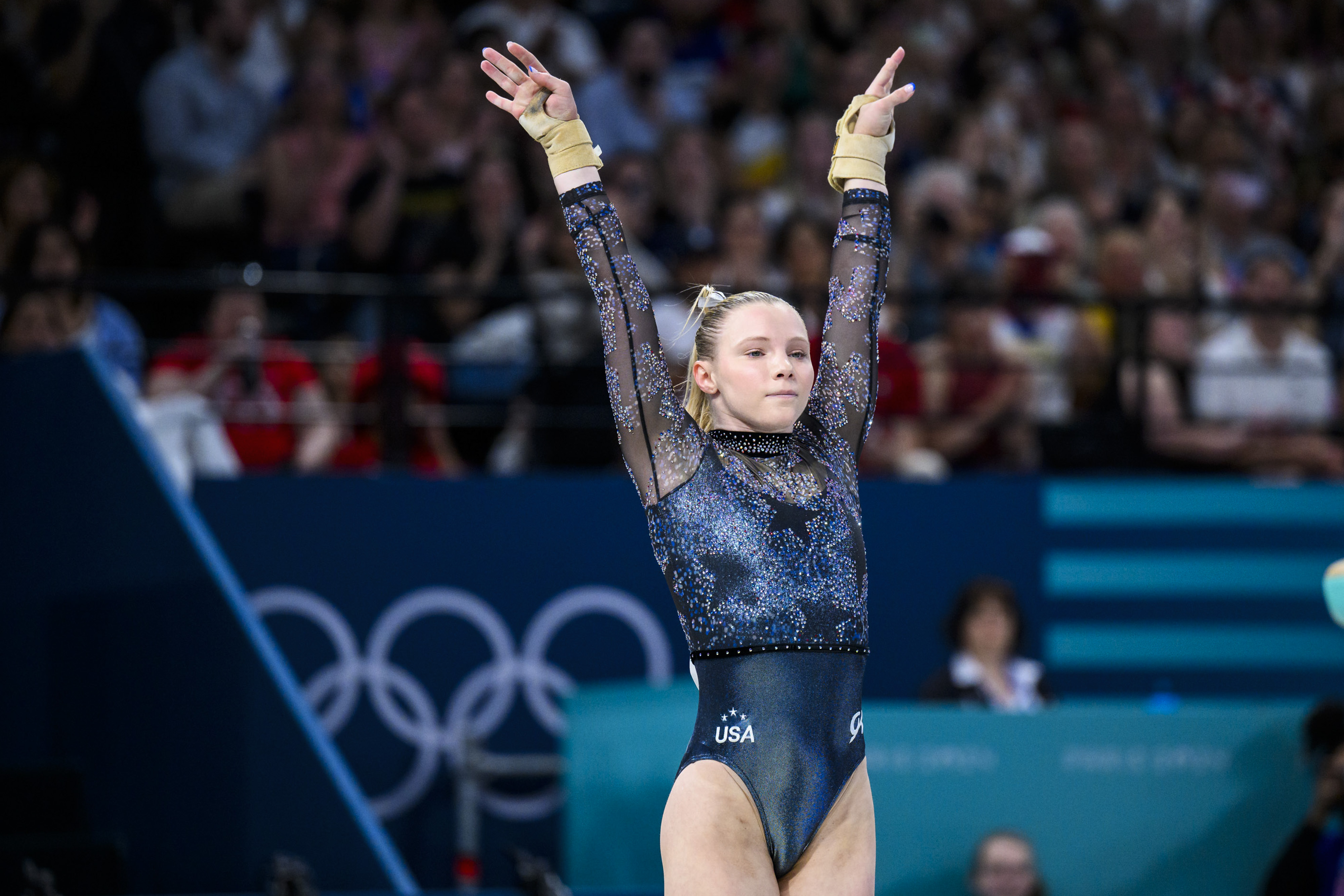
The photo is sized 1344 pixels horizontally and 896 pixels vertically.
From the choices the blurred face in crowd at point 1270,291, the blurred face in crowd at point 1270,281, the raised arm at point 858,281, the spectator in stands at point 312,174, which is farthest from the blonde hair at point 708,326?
the blurred face in crowd at point 1270,281

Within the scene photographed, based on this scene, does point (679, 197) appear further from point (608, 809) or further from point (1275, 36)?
point (1275, 36)

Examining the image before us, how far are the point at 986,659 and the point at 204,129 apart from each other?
4424 millimetres

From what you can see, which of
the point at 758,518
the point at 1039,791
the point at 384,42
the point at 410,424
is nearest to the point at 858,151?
the point at 758,518

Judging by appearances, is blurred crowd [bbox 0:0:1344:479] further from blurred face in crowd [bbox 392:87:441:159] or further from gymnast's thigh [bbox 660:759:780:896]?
gymnast's thigh [bbox 660:759:780:896]

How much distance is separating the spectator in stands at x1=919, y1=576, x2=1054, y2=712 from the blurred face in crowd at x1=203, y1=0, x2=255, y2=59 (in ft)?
14.7

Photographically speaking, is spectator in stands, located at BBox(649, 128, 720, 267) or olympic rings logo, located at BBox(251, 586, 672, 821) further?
spectator in stands, located at BBox(649, 128, 720, 267)

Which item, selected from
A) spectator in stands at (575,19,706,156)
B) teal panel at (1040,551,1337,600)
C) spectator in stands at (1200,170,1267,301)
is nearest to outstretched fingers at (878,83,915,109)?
teal panel at (1040,551,1337,600)

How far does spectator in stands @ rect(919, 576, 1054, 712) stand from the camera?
6.39m

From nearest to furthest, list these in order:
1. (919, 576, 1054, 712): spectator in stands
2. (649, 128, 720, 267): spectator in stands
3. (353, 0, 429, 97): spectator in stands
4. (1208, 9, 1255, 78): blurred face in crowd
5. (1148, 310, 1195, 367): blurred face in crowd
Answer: (919, 576, 1054, 712): spectator in stands → (1148, 310, 1195, 367): blurred face in crowd → (649, 128, 720, 267): spectator in stands → (353, 0, 429, 97): spectator in stands → (1208, 9, 1255, 78): blurred face in crowd

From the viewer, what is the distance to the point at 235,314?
6.83 meters

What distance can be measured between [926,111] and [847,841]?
7.00 m

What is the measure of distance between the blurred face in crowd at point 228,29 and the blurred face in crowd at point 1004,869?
5.25 metres

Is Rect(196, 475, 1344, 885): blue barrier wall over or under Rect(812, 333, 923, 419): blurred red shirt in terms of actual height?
under

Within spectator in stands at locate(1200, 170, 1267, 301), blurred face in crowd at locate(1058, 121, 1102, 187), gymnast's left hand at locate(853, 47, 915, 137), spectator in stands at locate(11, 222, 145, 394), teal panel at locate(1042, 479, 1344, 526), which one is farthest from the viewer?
blurred face in crowd at locate(1058, 121, 1102, 187)
